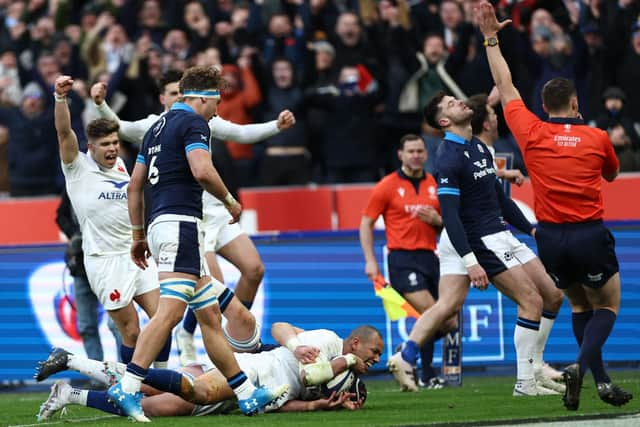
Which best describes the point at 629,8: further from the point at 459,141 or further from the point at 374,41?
the point at 459,141

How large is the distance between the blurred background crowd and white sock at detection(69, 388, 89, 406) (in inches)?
271

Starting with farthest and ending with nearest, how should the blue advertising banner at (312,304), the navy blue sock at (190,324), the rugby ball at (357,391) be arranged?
the blue advertising banner at (312,304), the navy blue sock at (190,324), the rugby ball at (357,391)

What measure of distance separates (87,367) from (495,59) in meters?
4.09

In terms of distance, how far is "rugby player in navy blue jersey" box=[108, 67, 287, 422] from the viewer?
397 inches

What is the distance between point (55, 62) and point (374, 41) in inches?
212

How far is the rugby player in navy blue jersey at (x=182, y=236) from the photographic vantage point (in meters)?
10.1

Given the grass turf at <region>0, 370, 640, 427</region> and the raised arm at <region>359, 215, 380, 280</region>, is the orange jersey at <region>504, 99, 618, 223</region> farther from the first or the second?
the raised arm at <region>359, 215, 380, 280</region>

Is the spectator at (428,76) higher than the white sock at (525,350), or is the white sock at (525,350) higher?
the spectator at (428,76)

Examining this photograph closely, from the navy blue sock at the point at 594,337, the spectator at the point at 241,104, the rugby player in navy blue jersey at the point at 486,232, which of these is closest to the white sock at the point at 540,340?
the rugby player in navy blue jersey at the point at 486,232

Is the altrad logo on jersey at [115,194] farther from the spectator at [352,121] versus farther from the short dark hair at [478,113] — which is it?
the spectator at [352,121]

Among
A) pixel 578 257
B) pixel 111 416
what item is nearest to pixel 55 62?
pixel 111 416

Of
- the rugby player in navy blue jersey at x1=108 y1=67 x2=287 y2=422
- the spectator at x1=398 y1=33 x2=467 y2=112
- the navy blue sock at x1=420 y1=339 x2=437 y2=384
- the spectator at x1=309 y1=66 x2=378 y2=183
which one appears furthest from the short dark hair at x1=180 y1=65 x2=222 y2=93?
the spectator at x1=309 y1=66 x2=378 y2=183

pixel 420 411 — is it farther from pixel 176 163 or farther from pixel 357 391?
pixel 176 163

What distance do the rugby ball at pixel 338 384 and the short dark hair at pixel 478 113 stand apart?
9.42 ft
